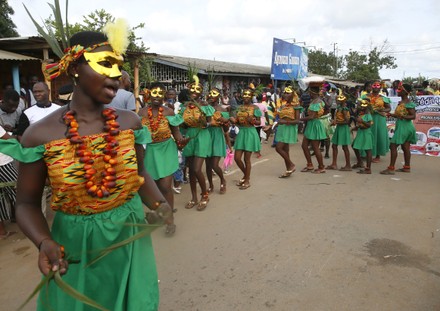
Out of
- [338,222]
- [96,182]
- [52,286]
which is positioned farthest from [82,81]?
[338,222]

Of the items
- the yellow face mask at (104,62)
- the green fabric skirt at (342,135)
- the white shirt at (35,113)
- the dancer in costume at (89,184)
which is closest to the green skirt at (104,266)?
the dancer in costume at (89,184)

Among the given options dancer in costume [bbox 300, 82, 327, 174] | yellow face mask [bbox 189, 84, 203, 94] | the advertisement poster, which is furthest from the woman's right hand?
the advertisement poster

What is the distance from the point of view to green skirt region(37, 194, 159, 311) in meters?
1.96

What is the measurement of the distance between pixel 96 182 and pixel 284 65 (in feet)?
57.6

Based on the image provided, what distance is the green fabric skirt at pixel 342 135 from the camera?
8625 millimetres

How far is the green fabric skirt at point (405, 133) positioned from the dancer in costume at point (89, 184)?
716 centimetres

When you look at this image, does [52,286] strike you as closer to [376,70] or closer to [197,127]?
[197,127]

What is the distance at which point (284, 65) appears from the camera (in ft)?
60.8

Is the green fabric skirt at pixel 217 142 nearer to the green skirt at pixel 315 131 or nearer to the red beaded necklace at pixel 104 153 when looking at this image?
the green skirt at pixel 315 131

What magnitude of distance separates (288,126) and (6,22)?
21.3 meters

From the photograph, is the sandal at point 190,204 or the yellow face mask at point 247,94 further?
the yellow face mask at point 247,94

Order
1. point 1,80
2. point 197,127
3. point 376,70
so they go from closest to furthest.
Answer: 1. point 197,127
2. point 1,80
3. point 376,70

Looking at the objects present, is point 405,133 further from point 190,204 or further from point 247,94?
point 190,204

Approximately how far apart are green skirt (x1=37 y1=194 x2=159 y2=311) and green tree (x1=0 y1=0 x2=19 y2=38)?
2402 cm
